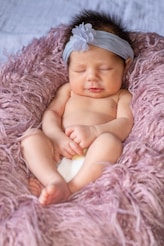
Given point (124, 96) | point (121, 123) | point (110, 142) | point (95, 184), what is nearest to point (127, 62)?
point (124, 96)

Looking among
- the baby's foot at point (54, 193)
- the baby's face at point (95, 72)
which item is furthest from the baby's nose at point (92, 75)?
the baby's foot at point (54, 193)

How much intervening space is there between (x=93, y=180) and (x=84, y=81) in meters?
0.29

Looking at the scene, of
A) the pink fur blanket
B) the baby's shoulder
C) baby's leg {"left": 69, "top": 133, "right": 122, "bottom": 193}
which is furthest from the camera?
the baby's shoulder

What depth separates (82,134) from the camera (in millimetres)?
1136

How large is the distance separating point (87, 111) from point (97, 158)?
199mm

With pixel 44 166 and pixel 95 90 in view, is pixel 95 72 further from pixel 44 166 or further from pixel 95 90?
pixel 44 166

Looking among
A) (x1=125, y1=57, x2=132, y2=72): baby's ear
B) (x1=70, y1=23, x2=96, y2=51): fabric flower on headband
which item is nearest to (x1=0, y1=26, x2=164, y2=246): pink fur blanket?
(x1=125, y1=57, x2=132, y2=72): baby's ear

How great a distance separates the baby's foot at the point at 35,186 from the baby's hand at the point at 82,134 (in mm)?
128

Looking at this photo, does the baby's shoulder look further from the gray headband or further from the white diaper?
the white diaper

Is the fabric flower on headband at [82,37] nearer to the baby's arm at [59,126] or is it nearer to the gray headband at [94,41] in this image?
the gray headband at [94,41]

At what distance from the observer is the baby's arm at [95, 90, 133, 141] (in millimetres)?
1165

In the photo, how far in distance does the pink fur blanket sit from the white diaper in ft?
0.26

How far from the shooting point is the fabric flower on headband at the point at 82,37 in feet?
4.00

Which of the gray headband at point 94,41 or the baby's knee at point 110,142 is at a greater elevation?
the gray headband at point 94,41
